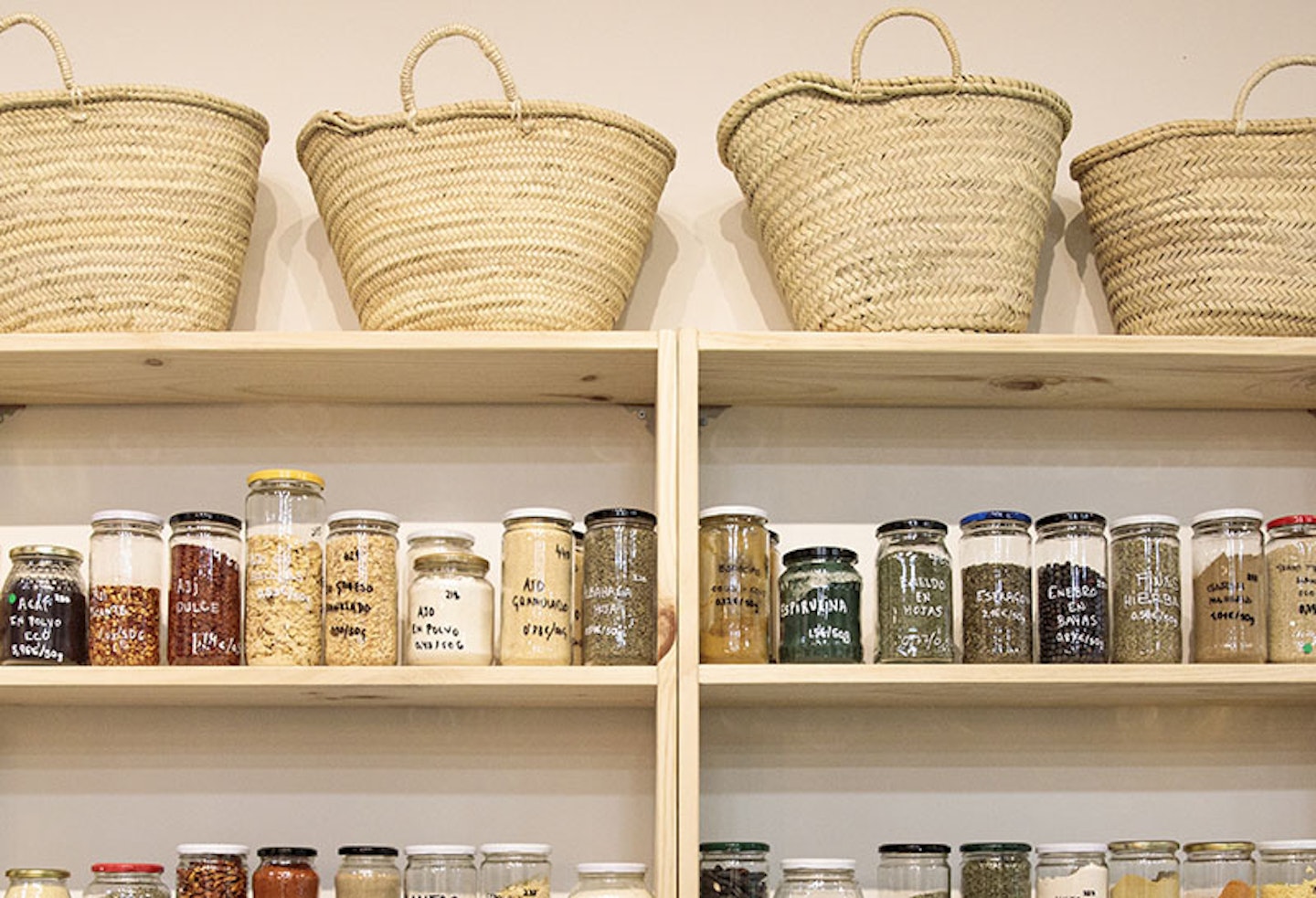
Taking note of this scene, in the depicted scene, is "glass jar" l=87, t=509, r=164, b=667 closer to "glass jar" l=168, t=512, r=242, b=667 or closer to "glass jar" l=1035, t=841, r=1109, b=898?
"glass jar" l=168, t=512, r=242, b=667

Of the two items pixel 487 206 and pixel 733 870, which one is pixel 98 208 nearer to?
pixel 487 206

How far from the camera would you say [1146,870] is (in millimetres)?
1883

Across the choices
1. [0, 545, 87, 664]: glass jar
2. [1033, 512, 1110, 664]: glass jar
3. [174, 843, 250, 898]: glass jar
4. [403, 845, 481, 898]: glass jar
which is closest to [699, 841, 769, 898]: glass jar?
[403, 845, 481, 898]: glass jar

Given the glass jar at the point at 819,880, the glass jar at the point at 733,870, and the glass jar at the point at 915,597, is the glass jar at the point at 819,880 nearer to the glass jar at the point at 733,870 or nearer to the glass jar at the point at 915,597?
the glass jar at the point at 733,870

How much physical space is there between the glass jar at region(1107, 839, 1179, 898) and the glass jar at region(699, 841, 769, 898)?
0.37 metres

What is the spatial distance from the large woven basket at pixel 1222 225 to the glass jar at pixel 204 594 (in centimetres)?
104

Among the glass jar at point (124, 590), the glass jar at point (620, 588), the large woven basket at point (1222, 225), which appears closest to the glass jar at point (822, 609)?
the glass jar at point (620, 588)

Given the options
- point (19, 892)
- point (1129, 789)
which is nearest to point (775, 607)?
point (1129, 789)

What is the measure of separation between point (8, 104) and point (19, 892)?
0.85m

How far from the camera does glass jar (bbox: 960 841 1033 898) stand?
6.16 ft

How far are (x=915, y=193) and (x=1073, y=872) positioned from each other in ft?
2.43

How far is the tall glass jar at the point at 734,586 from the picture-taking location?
1.87m

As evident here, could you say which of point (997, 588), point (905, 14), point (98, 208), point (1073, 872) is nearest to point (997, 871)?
point (1073, 872)

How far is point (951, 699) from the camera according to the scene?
202 centimetres
